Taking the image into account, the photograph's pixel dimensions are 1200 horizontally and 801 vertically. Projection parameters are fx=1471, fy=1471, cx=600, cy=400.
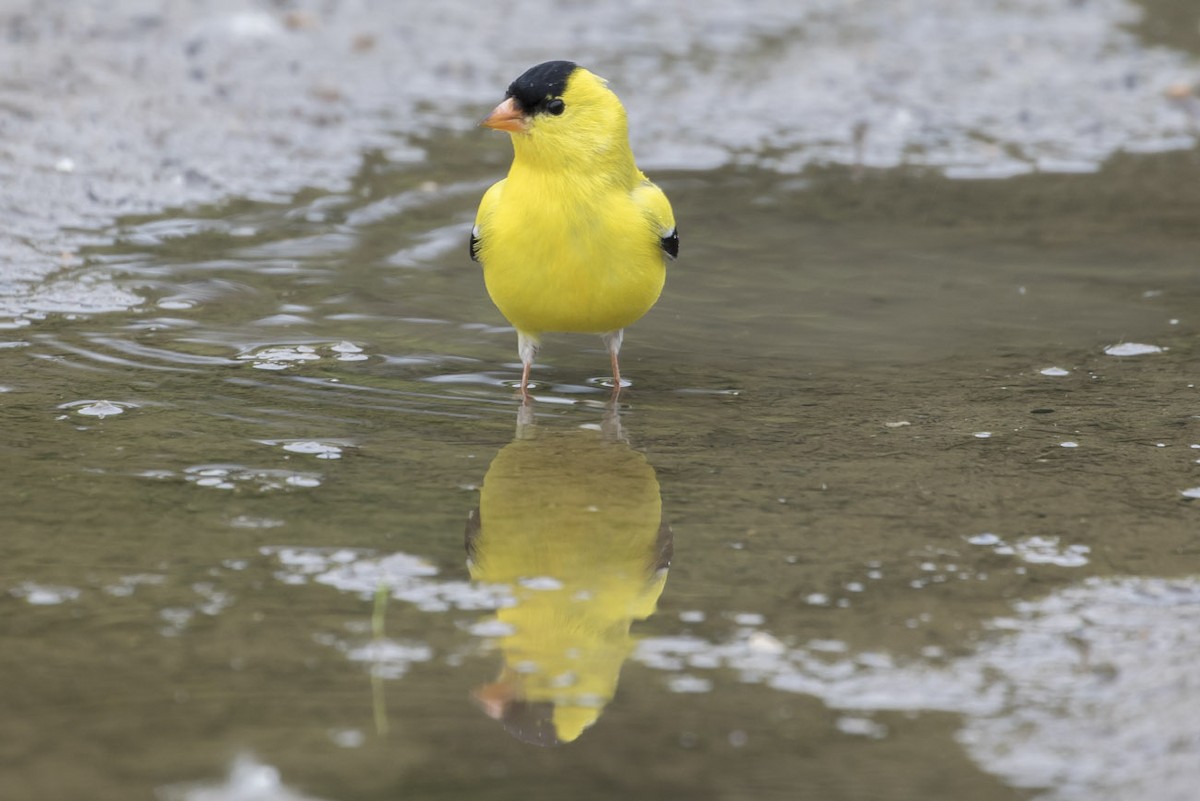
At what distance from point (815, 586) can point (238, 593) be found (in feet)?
4.45

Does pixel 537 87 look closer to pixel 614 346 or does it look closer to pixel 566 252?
pixel 566 252

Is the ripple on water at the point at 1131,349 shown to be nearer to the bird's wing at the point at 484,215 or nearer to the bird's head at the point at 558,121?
the bird's head at the point at 558,121

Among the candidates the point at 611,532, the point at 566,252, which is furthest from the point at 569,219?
the point at 611,532

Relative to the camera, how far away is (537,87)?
4.91 meters

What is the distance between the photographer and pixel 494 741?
286 cm

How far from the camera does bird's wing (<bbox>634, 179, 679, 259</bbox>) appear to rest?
16.3 feet

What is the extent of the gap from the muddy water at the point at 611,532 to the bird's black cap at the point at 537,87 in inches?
40.2

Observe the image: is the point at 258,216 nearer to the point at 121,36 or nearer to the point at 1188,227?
the point at 121,36

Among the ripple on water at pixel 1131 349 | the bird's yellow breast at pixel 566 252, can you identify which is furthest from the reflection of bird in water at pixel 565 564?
the ripple on water at pixel 1131 349

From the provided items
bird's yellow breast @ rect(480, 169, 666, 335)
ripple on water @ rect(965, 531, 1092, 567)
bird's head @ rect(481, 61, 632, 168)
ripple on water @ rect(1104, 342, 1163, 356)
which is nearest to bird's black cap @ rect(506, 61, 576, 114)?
bird's head @ rect(481, 61, 632, 168)

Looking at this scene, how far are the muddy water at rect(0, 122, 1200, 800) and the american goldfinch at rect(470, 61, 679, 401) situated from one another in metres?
0.39

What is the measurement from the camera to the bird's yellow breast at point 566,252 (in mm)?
4727

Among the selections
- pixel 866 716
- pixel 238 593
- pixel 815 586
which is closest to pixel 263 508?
pixel 238 593

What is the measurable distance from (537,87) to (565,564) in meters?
1.92
